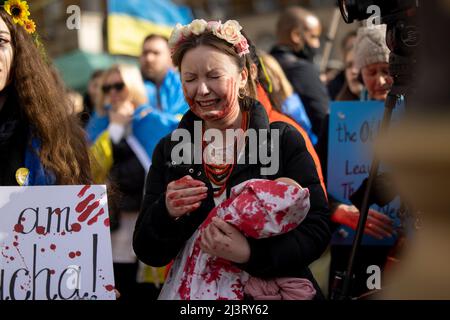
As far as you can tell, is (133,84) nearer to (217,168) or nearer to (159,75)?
(159,75)

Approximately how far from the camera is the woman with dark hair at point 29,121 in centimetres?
229

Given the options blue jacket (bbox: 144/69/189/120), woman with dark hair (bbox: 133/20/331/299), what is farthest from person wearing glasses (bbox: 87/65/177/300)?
woman with dark hair (bbox: 133/20/331/299)

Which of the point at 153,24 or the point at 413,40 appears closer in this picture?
the point at 413,40

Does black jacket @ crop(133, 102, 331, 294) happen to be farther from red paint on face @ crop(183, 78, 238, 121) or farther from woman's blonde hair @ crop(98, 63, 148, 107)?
woman's blonde hair @ crop(98, 63, 148, 107)

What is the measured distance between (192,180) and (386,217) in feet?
3.73

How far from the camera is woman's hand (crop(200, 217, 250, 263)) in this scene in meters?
1.94

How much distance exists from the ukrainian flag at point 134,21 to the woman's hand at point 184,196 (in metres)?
4.27

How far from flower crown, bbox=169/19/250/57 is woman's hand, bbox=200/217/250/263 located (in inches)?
23.5

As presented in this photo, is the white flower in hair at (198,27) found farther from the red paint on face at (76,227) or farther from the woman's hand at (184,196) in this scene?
the red paint on face at (76,227)

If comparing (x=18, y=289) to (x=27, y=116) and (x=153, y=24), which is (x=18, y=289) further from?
(x=153, y=24)

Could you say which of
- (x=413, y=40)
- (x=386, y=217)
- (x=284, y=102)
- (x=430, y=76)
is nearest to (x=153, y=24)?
(x=284, y=102)

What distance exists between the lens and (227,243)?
6.38ft

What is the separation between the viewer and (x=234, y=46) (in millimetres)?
2199

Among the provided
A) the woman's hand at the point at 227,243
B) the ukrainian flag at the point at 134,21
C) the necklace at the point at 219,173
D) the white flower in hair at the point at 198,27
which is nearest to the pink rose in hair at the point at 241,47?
the white flower in hair at the point at 198,27
